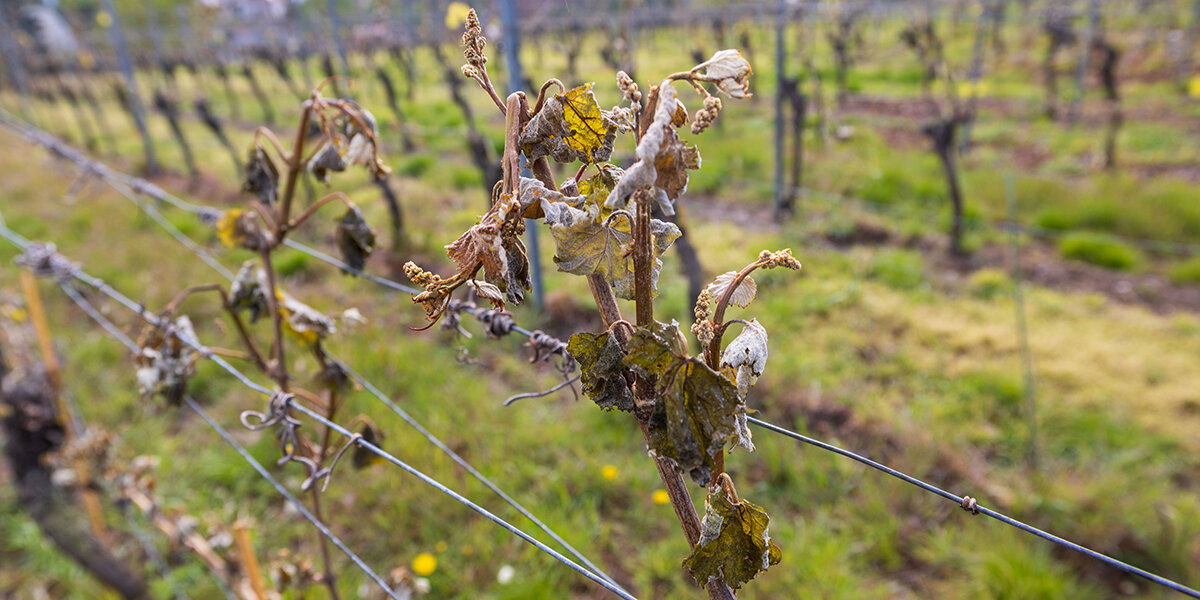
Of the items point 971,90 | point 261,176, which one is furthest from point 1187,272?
point 261,176

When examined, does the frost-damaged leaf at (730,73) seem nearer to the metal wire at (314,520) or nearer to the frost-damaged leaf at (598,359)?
the frost-damaged leaf at (598,359)

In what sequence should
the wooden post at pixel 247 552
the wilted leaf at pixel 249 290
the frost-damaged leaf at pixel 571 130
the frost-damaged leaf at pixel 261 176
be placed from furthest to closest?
the wooden post at pixel 247 552 → the wilted leaf at pixel 249 290 → the frost-damaged leaf at pixel 261 176 → the frost-damaged leaf at pixel 571 130

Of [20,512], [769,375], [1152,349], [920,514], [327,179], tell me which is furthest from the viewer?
[1152,349]

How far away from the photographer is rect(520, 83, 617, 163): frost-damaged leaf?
0.68 metres

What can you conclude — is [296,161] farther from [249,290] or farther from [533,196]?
[533,196]

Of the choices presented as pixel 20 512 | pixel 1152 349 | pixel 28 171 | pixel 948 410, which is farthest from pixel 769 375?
pixel 28 171

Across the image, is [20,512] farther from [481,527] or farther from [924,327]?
[924,327]

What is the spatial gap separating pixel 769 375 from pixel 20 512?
138 inches

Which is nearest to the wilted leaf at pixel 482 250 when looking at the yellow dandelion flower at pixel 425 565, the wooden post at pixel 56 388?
the yellow dandelion flower at pixel 425 565

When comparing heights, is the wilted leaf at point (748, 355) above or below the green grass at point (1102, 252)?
above

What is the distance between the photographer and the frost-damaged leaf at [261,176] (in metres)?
1.35

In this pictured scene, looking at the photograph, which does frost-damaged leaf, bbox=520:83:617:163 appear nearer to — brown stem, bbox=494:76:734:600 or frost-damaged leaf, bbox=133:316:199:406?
brown stem, bbox=494:76:734:600

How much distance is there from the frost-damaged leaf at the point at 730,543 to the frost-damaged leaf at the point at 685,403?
94 millimetres

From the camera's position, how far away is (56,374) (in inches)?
109
